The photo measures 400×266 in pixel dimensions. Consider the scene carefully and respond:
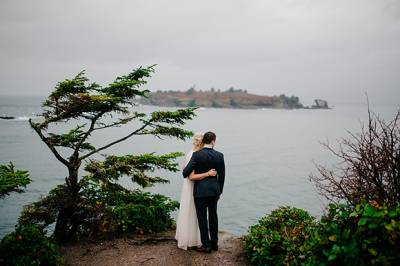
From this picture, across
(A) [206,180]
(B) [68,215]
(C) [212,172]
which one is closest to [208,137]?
(C) [212,172]

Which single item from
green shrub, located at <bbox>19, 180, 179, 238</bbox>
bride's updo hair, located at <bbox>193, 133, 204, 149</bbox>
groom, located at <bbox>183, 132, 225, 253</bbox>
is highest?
bride's updo hair, located at <bbox>193, 133, 204, 149</bbox>

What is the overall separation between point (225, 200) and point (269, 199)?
377 cm

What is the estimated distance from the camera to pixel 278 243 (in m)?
6.29

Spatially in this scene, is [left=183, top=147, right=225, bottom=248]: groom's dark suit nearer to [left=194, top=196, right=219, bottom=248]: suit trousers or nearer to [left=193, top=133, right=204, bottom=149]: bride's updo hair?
[left=194, top=196, right=219, bottom=248]: suit trousers

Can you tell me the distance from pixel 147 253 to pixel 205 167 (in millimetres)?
2495

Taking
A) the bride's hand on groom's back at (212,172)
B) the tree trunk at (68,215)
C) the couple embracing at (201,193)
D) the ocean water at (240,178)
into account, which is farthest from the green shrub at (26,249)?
the ocean water at (240,178)

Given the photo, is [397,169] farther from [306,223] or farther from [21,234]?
[21,234]

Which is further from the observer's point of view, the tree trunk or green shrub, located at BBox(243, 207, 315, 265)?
the tree trunk

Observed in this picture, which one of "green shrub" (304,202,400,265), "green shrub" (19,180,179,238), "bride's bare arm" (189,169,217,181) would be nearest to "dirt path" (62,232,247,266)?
"green shrub" (19,180,179,238)

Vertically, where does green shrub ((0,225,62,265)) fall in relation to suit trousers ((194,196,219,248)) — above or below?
below

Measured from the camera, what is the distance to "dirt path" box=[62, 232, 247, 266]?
6.91 meters

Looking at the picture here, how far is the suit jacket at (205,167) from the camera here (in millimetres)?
6613

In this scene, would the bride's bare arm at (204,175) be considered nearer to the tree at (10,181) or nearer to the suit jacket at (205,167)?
the suit jacket at (205,167)

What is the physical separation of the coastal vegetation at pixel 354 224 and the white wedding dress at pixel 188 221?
1.17 metres
